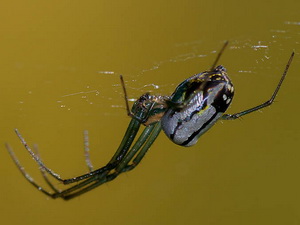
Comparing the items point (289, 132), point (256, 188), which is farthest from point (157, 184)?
point (289, 132)

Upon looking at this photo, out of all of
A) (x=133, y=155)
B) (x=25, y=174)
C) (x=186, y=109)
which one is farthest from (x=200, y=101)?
(x=25, y=174)

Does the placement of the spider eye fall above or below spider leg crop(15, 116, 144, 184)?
above

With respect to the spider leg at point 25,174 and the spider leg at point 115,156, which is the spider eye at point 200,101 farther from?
the spider leg at point 25,174

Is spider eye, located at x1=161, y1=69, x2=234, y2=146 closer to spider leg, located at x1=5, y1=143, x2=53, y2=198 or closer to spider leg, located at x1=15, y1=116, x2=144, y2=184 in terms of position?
spider leg, located at x1=15, y1=116, x2=144, y2=184

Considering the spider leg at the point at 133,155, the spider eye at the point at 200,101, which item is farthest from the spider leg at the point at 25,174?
the spider eye at the point at 200,101

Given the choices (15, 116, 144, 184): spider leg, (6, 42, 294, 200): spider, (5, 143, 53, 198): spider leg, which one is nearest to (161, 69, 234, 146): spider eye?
(6, 42, 294, 200): spider

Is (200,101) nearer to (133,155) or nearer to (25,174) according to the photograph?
(133,155)

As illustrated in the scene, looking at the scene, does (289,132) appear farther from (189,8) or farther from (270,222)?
(189,8)
